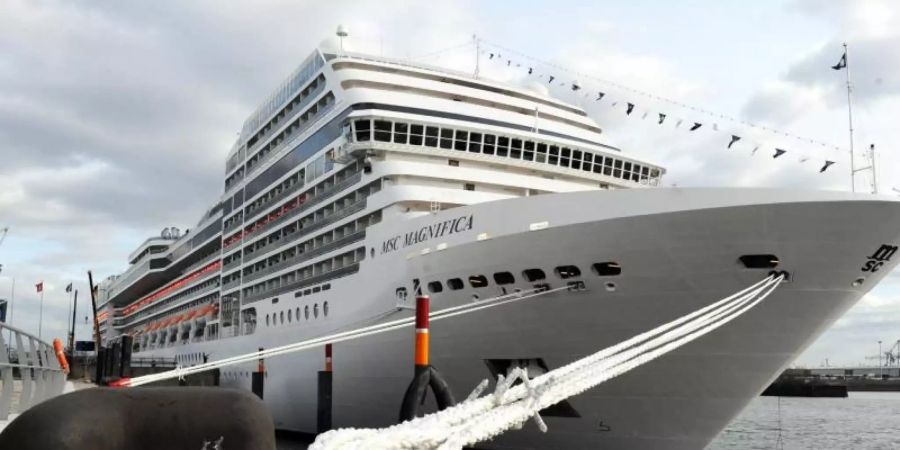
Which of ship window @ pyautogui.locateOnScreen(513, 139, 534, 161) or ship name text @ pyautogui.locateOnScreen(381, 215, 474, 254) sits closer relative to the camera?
ship name text @ pyautogui.locateOnScreen(381, 215, 474, 254)

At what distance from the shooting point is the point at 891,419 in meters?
47.7

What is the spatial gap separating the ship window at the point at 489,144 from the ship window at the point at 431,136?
1432 mm

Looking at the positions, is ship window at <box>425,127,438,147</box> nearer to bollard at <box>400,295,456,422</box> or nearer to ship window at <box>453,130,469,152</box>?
ship window at <box>453,130,469,152</box>

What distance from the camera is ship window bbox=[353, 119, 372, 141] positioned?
922 inches

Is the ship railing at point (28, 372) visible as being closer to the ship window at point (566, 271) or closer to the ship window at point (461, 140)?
the ship window at point (566, 271)

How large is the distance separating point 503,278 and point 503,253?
55 cm

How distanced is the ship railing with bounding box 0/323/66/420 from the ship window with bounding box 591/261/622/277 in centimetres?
913

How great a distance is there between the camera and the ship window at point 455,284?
1735cm

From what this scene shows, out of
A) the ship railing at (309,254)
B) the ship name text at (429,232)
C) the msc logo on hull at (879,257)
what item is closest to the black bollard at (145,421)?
the msc logo on hull at (879,257)

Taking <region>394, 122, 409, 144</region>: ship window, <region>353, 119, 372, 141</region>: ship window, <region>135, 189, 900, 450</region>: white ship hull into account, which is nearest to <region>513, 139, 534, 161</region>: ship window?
<region>394, 122, 409, 144</region>: ship window

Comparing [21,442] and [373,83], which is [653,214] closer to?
[21,442]

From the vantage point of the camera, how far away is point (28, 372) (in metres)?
11.2

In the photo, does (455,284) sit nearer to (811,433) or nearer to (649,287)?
(649,287)

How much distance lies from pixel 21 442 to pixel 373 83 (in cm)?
2361
